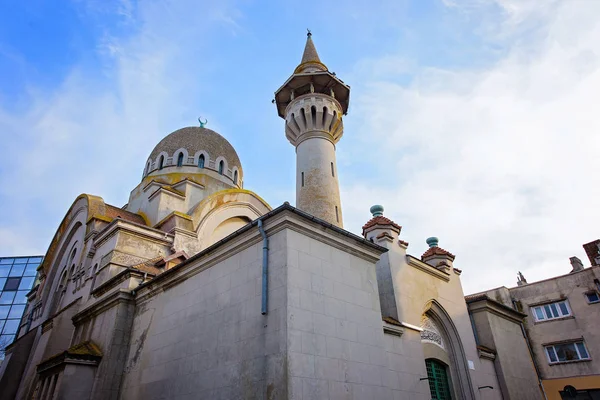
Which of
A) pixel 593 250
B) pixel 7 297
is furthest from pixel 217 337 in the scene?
pixel 7 297

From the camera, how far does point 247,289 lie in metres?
7.67

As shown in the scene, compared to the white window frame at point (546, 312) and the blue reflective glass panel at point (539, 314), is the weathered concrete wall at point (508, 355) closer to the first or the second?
the white window frame at point (546, 312)

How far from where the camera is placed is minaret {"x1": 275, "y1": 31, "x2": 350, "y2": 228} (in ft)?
46.5

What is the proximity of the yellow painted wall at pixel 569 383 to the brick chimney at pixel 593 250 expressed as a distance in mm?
5999

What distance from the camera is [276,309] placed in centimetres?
692

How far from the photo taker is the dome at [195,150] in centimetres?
2188

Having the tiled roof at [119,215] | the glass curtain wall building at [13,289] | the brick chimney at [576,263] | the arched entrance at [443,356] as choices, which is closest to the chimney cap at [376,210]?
the arched entrance at [443,356]

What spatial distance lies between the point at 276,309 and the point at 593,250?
22.8 metres

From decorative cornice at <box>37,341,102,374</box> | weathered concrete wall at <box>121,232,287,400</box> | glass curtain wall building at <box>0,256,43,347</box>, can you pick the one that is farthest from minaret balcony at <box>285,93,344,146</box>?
glass curtain wall building at <box>0,256,43,347</box>

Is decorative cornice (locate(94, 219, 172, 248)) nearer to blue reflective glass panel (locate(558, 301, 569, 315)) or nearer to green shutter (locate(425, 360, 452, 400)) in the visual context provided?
green shutter (locate(425, 360, 452, 400))

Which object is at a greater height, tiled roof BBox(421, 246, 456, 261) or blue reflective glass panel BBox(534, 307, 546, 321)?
blue reflective glass panel BBox(534, 307, 546, 321)

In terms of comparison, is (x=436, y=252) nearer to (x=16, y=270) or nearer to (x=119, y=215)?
(x=119, y=215)

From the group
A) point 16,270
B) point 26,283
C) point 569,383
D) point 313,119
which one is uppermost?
point 16,270

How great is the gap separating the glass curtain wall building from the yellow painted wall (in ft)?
128
